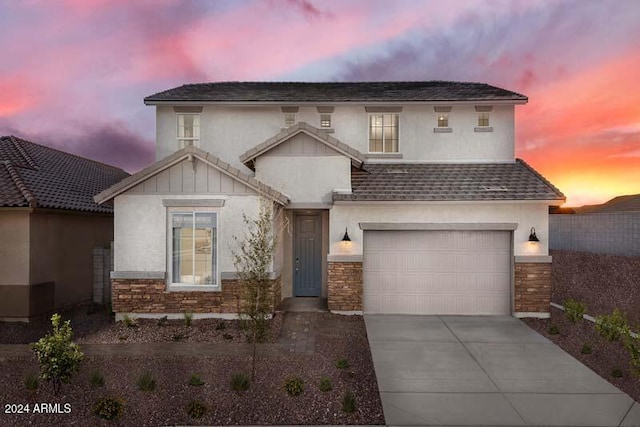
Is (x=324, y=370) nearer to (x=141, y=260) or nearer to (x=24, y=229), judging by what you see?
(x=141, y=260)

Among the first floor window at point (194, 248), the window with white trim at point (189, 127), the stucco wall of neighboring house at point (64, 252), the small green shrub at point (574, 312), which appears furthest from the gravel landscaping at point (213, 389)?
the window with white trim at point (189, 127)

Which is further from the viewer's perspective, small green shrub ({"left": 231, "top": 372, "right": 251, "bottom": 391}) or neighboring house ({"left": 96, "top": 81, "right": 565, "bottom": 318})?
neighboring house ({"left": 96, "top": 81, "right": 565, "bottom": 318})

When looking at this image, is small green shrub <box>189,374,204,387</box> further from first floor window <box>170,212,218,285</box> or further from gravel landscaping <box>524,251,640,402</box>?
gravel landscaping <box>524,251,640,402</box>

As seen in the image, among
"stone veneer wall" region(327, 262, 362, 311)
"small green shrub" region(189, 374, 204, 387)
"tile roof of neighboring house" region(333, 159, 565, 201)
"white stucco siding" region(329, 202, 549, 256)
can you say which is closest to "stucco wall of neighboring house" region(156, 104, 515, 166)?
"tile roof of neighboring house" region(333, 159, 565, 201)

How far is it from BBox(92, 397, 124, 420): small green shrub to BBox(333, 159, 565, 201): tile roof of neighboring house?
22.2 ft

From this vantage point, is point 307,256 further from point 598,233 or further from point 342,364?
point 598,233

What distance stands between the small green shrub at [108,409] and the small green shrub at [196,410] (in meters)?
0.93

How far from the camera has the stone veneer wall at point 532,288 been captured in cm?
995

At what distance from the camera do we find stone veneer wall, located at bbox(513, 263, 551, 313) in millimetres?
9945

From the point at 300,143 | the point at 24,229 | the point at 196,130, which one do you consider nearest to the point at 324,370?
the point at 300,143

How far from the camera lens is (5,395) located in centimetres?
553

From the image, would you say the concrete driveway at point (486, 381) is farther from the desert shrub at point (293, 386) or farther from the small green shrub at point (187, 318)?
the small green shrub at point (187, 318)

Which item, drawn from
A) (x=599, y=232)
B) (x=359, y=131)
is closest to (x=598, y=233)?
(x=599, y=232)

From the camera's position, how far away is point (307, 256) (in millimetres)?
11641
